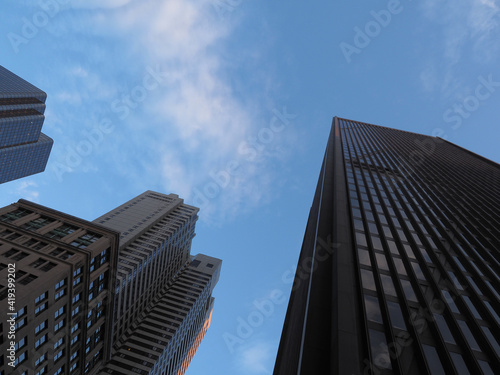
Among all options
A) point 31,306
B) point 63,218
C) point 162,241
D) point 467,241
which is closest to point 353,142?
point 467,241

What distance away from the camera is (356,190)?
4594cm

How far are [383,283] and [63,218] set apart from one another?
5352cm

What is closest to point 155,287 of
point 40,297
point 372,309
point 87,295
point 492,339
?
point 87,295

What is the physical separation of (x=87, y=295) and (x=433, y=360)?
48077mm

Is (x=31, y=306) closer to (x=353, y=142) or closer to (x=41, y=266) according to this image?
(x=41, y=266)

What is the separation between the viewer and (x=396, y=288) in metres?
24.1

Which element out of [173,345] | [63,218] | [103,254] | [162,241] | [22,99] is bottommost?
[173,345]

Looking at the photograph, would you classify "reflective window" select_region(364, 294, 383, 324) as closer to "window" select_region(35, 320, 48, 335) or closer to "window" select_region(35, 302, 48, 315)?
"window" select_region(35, 302, 48, 315)

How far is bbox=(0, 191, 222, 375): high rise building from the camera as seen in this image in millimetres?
39688

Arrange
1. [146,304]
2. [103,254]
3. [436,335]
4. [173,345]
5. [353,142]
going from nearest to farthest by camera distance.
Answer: [436,335] → [103,254] → [353,142] → [173,345] → [146,304]

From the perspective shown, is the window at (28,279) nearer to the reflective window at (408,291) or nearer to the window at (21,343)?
the window at (21,343)

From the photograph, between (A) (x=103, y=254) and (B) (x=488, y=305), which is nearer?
(B) (x=488, y=305)

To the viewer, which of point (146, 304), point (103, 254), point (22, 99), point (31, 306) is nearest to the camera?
point (31, 306)

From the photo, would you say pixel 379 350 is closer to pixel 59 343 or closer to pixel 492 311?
pixel 492 311
